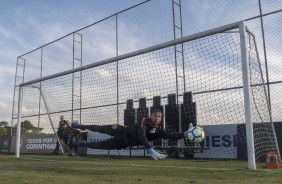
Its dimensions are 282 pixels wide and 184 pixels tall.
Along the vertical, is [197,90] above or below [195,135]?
above

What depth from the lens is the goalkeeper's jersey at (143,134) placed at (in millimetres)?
7113

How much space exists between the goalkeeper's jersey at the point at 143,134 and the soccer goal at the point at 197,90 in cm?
171

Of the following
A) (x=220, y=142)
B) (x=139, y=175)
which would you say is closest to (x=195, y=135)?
(x=139, y=175)

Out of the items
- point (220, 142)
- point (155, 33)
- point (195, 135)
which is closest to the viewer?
point (195, 135)

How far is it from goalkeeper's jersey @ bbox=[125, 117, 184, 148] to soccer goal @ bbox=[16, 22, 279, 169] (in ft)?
5.61

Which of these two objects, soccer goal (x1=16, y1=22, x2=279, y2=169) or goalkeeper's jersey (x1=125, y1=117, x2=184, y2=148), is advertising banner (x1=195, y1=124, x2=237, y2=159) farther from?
goalkeeper's jersey (x1=125, y1=117, x2=184, y2=148)

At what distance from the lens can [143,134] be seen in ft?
23.2

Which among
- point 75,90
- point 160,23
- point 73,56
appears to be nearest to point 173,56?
point 160,23

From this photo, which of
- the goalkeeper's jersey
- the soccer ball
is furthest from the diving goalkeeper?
the soccer ball

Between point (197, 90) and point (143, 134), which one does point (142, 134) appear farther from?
point (197, 90)

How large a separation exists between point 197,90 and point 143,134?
200 inches

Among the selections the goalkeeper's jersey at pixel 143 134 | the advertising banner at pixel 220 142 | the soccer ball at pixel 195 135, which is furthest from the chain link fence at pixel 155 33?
the goalkeeper's jersey at pixel 143 134

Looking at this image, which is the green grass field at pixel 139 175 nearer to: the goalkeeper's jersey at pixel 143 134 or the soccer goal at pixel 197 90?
the goalkeeper's jersey at pixel 143 134

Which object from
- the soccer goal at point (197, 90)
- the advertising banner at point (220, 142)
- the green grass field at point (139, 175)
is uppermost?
the soccer goal at point (197, 90)
